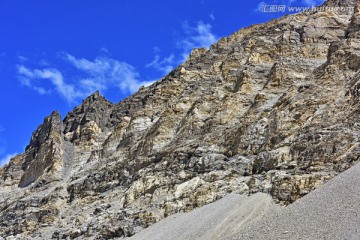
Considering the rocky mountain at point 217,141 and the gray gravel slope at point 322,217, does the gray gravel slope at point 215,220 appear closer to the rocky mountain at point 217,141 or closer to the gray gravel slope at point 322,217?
the rocky mountain at point 217,141

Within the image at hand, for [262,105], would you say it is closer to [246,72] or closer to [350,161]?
[246,72]

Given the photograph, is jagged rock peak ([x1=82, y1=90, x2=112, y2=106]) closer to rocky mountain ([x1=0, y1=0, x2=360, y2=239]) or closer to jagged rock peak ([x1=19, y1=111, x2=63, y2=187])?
jagged rock peak ([x1=19, y1=111, x2=63, y2=187])

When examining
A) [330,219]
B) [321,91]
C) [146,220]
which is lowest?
[330,219]

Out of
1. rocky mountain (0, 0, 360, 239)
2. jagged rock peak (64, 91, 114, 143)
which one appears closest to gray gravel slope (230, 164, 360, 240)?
rocky mountain (0, 0, 360, 239)

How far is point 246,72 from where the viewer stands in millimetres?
66500

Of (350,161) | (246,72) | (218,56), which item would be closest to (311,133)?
(350,161)

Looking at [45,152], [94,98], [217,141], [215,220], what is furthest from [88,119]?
[215,220]

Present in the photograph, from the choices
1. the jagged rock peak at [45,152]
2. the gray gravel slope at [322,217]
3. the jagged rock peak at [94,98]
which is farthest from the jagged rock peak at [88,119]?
the gray gravel slope at [322,217]

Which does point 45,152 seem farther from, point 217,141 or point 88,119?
point 217,141

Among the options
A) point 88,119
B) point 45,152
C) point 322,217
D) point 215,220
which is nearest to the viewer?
point 322,217

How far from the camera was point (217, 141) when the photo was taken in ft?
174

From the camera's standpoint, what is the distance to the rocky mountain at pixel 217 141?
4070cm

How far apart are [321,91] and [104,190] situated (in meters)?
28.5

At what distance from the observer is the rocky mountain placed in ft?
134
